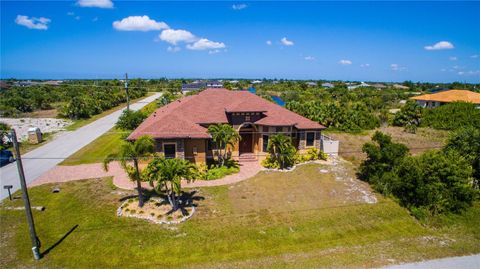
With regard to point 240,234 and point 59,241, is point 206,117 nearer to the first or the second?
point 240,234

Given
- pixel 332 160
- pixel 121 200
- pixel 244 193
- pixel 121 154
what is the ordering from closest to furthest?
pixel 121 154, pixel 121 200, pixel 244 193, pixel 332 160

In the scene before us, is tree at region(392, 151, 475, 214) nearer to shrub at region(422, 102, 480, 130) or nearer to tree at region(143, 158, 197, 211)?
tree at region(143, 158, 197, 211)

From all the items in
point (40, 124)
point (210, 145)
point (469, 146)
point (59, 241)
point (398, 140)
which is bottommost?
point (59, 241)

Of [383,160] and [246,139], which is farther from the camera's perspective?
[246,139]

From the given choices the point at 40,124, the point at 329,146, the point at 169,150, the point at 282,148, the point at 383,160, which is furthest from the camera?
the point at 40,124

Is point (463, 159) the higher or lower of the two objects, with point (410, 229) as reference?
higher

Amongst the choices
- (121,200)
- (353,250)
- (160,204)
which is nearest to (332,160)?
(353,250)

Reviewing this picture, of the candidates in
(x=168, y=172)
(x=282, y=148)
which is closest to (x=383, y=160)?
(x=282, y=148)

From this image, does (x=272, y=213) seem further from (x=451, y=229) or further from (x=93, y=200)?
(x=93, y=200)
